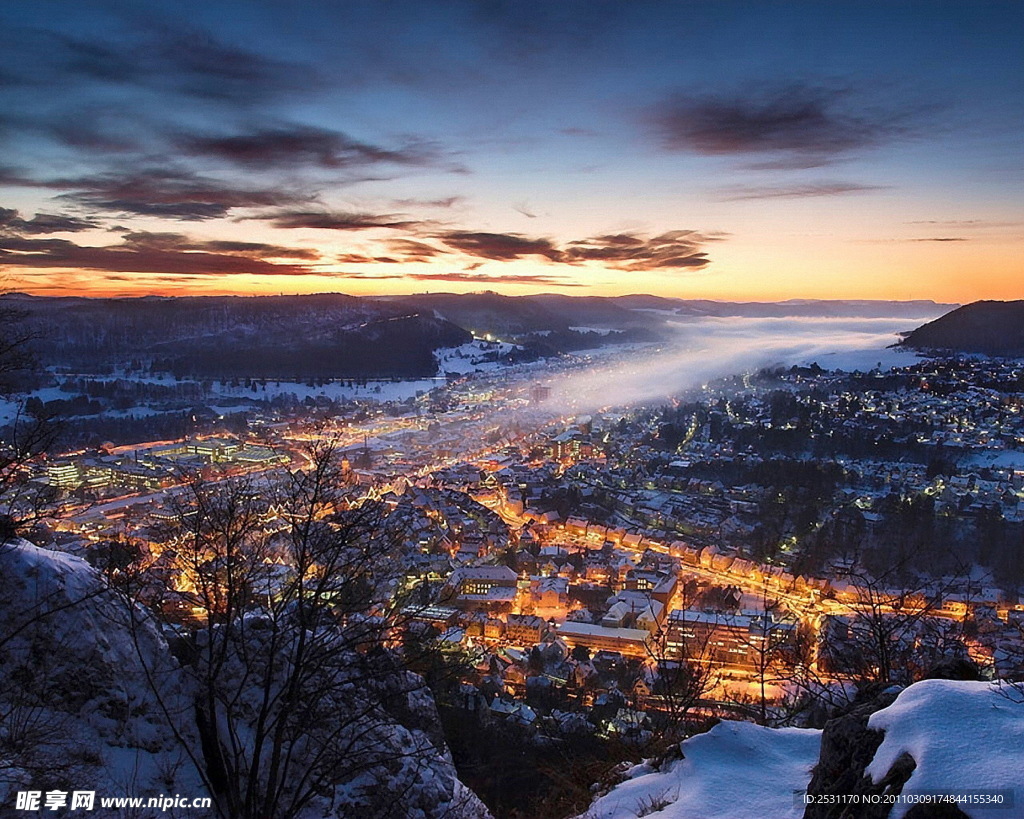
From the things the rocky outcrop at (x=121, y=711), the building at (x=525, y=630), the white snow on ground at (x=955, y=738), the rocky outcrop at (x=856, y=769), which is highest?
the white snow on ground at (x=955, y=738)

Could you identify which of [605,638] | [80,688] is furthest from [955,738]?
[605,638]

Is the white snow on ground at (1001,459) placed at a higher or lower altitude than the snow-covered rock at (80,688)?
lower

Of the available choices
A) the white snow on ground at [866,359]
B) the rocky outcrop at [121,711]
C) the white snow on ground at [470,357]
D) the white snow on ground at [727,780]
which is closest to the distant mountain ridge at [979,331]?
the white snow on ground at [866,359]

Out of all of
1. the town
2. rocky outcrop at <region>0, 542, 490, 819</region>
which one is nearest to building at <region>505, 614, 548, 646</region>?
the town

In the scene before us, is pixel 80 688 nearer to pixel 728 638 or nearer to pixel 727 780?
pixel 727 780

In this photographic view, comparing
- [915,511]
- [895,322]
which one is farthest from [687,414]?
[895,322]

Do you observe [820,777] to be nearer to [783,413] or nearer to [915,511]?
[915,511]

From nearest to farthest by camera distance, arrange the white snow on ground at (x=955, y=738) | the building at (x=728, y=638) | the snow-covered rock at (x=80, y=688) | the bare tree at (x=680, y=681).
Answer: the white snow on ground at (x=955, y=738) < the snow-covered rock at (x=80, y=688) < the bare tree at (x=680, y=681) < the building at (x=728, y=638)

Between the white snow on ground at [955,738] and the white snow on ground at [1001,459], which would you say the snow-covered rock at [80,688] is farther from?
the white snow on ground at [1001,459]
